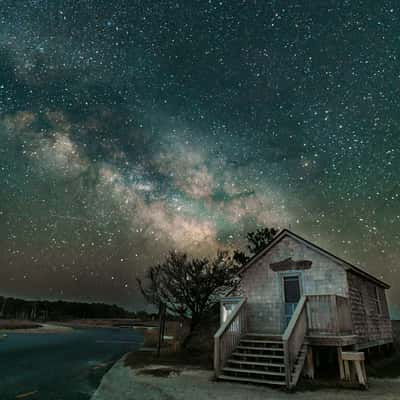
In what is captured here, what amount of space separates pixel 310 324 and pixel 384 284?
37.1 ft

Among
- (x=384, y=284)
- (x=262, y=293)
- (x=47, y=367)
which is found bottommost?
(x=47, y=367)

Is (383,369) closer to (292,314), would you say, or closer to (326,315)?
(292,314)

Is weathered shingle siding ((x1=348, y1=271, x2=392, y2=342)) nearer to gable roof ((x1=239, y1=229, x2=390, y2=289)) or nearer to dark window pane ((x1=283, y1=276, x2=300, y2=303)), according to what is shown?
gable roof ((x1=239, y1=229, x2=390, y2=289))

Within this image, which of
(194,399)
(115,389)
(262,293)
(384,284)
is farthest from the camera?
(384,284)

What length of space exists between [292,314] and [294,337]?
386 centimetres

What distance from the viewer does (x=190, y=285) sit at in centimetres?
2100

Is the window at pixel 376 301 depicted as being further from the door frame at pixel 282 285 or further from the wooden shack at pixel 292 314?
the door frame at pixel 282 285

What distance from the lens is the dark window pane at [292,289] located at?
1500 cm

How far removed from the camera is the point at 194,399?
8438 mm

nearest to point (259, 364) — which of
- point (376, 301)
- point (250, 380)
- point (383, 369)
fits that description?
point (250, 380)

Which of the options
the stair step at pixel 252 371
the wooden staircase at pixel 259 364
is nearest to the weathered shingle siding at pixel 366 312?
the wooden staircase at pixel 259 364

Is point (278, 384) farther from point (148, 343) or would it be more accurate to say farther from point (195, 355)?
point (148, 343)

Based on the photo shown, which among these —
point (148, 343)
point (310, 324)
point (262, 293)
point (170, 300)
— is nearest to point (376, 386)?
point (310, 324)

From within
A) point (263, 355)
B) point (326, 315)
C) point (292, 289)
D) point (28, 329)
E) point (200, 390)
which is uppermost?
point (292, 289)
